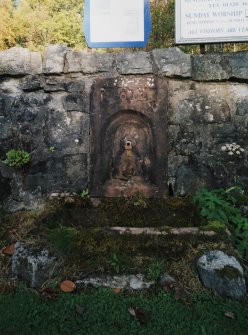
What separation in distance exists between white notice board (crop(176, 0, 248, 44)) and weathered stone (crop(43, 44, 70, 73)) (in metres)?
1.14

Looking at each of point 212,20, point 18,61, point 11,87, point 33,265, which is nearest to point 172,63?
point 212,20

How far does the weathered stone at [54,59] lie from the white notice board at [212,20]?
114 centimetres

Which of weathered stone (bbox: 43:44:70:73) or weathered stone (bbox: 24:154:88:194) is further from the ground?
weathered stone (bbox: 43:44:70:73)

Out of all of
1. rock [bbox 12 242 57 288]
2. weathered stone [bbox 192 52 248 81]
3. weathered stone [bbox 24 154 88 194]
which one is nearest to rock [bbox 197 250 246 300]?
rock [bbox 12 242 57 288]

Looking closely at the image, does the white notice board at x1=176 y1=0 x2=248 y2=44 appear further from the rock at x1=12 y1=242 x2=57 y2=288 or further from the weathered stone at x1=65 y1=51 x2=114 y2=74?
the rock at x1=12 y1=242 x2=57 y2=288

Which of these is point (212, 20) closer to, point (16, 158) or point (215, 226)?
point (215, 226)

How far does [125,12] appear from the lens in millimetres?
3658

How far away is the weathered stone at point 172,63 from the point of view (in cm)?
325

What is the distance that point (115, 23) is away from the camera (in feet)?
12.0

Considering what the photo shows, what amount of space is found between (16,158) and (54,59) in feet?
3.13

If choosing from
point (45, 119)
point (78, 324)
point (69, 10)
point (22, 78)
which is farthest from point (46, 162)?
point (69, 10)

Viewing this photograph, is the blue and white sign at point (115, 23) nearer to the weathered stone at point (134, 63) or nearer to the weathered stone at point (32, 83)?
the weathered stone at point (134, 63)

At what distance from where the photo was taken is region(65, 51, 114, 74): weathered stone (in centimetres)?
332

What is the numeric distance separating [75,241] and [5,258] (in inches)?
24.3
